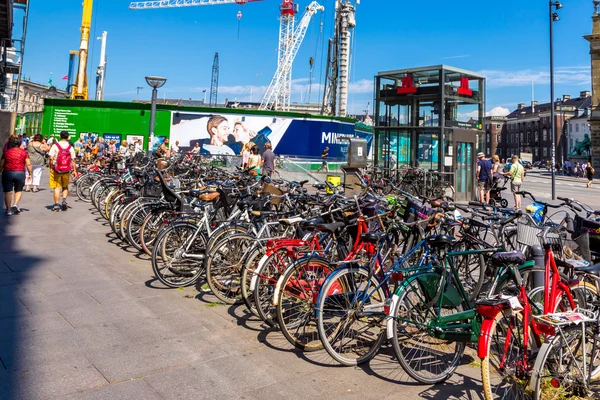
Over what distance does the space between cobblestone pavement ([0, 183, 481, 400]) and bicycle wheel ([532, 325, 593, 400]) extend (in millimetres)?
606

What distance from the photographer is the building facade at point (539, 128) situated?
92.6 meters

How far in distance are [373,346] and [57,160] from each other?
9505mm

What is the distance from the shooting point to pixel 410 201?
605 cm

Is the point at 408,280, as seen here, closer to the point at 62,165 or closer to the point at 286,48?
the point at 62,165

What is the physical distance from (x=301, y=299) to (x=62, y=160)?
29.0 ft

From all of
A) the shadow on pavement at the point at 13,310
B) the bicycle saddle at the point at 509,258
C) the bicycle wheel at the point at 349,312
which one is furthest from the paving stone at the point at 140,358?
the bicycle saddle at the point at 509,258

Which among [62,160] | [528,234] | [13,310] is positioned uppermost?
[62,160]

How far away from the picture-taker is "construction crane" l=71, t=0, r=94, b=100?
1654 inches

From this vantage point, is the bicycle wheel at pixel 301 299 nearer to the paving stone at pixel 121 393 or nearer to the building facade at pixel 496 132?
the paving stone at pixel 121 393

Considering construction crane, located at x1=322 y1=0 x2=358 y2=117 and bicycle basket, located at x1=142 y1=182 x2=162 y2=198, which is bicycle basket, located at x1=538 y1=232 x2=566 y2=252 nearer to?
bicycle basket, located at x1=142 y1=182 x2=162 y2=198

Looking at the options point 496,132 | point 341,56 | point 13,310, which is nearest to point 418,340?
point 13,310

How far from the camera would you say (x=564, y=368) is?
2.93 meters

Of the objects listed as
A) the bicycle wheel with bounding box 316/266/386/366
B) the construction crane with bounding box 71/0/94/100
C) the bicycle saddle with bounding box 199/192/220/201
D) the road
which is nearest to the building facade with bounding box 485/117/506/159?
the road

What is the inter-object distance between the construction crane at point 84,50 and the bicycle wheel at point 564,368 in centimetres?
4463
